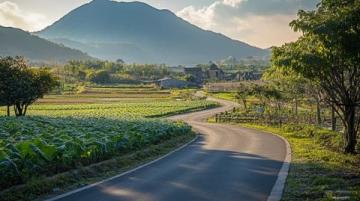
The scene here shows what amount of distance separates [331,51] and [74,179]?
11.9 metres

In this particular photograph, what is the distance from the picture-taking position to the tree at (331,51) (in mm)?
18797

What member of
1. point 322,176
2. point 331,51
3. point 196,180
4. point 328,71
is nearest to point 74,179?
point 196,180

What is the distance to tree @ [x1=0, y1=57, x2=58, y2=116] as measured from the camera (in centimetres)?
5016

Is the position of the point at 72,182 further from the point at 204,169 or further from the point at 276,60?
the point at 276,60

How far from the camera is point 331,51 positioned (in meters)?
20.8

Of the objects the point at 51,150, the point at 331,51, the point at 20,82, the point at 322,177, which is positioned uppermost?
the point at 331,51

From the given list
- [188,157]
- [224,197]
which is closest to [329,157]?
[188,157]

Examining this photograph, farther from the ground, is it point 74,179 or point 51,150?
point 51,150

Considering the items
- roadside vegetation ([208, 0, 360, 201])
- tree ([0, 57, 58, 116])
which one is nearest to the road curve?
roadside vegetation ([208, 0, 360, 201])

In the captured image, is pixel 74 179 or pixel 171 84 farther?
pixel 171 84

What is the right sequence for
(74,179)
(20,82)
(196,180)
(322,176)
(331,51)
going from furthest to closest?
(20,82) → (331,51) → (322,176) → (196,180) → (74,179)

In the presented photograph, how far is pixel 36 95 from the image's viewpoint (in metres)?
53.5

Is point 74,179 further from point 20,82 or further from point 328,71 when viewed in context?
point 20,82

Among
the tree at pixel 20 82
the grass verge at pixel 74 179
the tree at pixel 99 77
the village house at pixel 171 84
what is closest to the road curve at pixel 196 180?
the grass verge at pixel 74 179
